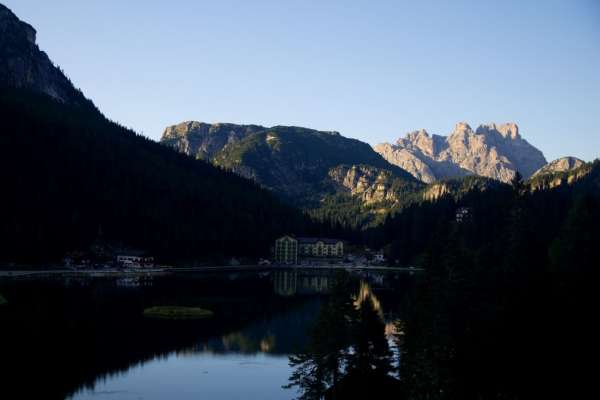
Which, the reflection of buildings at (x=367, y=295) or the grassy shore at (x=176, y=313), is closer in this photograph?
the grassy shore at (x=176, y=313)

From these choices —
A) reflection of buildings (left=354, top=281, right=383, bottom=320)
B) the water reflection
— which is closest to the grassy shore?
reflection of buildings (left=354, top=281, right=383, bottom=320)

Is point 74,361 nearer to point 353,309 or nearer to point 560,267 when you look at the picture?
point 353,309

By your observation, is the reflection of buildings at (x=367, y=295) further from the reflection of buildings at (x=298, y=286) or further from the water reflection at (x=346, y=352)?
the water reflection at (x=346, y=352)

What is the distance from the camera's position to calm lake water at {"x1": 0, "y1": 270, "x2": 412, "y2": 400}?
217ft

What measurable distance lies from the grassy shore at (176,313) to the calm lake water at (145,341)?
1.80 meters

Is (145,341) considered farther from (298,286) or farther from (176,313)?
(298,286)

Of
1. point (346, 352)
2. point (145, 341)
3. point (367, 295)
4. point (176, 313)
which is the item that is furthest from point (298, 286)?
point (346, 352)

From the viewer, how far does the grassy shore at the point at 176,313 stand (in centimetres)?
10675

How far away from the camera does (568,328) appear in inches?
1877

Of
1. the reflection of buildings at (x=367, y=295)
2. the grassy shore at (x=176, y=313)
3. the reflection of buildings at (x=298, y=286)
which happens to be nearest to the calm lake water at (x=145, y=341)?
the reflection of buildings at (x=367, y=295)

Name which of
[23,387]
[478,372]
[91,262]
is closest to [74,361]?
[23,387]

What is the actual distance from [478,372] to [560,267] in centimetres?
2980

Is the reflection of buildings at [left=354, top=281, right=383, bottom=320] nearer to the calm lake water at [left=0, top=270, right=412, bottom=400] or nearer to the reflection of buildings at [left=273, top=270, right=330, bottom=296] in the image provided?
the calm lake water at [left=0, top=270, right=412, bottom=400]

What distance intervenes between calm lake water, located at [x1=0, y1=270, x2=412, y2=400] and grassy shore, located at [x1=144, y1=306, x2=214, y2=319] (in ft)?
5.92
